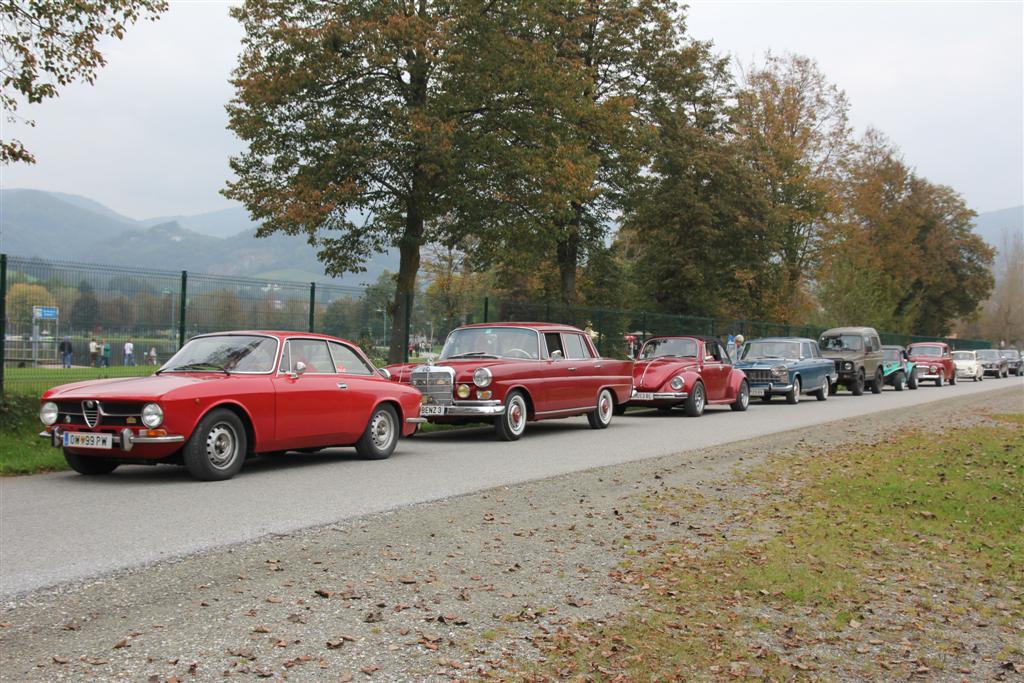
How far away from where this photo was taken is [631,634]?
5.18m

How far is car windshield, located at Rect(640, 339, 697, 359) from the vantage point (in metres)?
22.7

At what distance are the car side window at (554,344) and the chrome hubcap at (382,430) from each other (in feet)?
13.7

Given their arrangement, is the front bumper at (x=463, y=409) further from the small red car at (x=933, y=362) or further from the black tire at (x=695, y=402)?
the small red car at (x=933, y=362)

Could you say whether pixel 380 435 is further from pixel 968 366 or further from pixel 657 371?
pixel 968 366

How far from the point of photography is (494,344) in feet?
52.5

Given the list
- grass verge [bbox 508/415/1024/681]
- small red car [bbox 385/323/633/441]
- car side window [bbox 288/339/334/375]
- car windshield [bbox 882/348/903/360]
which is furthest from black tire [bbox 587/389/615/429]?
car windshield [bbox 882/348/903/360]

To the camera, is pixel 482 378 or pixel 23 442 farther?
pixel 482 378

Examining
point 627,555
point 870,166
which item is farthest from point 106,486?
point 870,166

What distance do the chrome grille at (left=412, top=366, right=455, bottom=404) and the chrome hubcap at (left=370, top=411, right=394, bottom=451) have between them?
210 centimetres

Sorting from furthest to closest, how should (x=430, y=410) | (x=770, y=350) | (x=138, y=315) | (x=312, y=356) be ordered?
(x=770, y=350), (x=138, y=315), (x=430, y=410), (x=312, y=356)

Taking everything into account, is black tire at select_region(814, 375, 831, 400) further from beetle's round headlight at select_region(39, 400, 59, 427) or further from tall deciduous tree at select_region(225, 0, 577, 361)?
beetle's round headlight at select_region(39, 400, 59, 427)

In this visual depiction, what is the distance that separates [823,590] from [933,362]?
132 feet

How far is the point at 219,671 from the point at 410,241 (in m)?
23.0

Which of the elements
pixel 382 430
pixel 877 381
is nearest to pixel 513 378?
pixel 382 430
